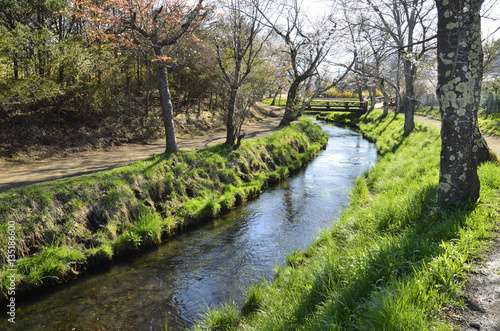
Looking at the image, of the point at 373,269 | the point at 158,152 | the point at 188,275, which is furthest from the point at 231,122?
the point at 373,269

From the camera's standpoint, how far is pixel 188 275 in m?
6.07

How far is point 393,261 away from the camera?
3.99m

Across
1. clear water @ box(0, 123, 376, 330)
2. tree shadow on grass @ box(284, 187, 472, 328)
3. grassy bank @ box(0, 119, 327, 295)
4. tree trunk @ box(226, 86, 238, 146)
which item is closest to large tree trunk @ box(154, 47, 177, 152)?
grassy bank @ box(0, 119, 327, 295)

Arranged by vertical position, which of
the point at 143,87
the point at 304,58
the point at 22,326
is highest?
the point at 304,58

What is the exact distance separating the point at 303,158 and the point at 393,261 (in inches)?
462

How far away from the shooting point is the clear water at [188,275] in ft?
16.0

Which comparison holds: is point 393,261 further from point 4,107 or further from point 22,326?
point 4,107

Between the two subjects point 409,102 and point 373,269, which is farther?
point 409,102

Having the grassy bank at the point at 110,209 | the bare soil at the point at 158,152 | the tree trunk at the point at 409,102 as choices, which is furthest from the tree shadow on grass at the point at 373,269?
the tree trunk at the point at 409,102

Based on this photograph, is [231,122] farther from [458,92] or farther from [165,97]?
[458,92]

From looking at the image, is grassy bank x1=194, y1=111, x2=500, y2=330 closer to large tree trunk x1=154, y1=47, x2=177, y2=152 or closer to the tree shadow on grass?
the tree shadow on grass

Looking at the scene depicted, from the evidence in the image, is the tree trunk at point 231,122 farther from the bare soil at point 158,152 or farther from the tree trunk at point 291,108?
the tree trunk at point 291,108

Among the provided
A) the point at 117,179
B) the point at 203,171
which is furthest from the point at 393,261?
the point at 203,171

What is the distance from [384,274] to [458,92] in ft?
9.44
